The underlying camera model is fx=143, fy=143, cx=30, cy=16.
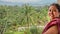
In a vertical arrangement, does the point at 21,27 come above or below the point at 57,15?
below

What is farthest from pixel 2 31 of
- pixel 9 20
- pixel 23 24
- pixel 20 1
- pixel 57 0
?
pixel 57 0

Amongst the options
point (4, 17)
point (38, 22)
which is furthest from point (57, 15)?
point (4, 17)

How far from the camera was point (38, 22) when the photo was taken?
1935 mm

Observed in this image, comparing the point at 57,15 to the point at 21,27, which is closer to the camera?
the point at 57,15

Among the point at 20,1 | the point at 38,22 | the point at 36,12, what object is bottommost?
the point at 38,22

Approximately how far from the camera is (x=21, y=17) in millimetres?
1901

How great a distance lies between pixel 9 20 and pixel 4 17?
8 centimetres

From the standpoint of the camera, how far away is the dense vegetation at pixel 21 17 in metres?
1.86

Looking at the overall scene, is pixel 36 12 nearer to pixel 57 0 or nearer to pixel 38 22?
pixel 38 22

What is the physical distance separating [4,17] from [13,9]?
6.3 inches

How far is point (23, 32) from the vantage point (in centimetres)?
189

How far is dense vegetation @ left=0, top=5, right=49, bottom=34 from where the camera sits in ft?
6.11

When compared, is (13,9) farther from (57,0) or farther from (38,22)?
(57,0)

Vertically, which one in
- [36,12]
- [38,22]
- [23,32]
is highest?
[36,12]
